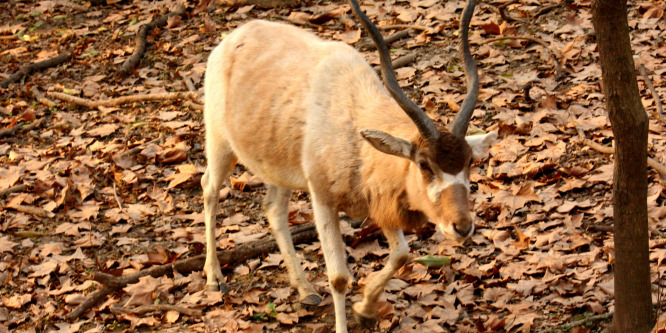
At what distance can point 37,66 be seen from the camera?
1193cm

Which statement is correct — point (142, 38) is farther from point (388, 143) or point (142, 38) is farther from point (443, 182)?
point (443, 182)

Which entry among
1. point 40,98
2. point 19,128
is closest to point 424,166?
point 19,128

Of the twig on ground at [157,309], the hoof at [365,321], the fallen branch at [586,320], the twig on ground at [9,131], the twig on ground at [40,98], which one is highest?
the fallen branch at [586,320]

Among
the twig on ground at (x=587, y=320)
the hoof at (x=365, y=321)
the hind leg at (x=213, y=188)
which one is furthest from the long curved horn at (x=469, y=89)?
the hind leg at (x=213, y=188)

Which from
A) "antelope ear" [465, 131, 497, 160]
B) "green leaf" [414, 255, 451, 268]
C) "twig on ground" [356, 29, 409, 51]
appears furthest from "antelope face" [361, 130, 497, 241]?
"twig on ground" [356, 29, 409, 51]

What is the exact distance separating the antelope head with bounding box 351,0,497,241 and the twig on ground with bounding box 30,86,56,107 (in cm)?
692

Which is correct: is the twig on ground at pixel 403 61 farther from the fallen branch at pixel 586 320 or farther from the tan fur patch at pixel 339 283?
the fallen branch at pixel 586 320

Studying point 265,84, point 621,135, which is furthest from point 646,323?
point 265,84

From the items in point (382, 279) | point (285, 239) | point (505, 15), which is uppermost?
point (505, 15)

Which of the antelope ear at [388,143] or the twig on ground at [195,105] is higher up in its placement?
the antelope ear at [388,143]

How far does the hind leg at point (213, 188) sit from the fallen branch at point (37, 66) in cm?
561

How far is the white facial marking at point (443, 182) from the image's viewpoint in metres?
5.18

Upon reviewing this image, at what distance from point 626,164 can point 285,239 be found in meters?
3.15

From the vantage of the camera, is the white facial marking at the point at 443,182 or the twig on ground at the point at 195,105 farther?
the twig on ground at the point at 195,105
